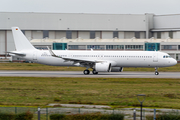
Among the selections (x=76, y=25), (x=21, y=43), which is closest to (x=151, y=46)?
(x=76, y=25)

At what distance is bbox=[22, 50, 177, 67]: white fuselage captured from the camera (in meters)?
47.2

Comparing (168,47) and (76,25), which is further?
(76,25)

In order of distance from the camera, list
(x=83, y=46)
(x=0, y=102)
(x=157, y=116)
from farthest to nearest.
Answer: (x=83, y=46)
(x=0, y=102)
(x=157, y=116)

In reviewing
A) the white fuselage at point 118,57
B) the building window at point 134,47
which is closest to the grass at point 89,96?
the white fuselage at point 118,57

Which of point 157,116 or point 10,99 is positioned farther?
point 10,99

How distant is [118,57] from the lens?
47.7 meters

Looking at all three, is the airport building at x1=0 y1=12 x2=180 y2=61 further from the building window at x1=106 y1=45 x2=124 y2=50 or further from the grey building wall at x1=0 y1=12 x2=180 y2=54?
the building window at x1=106 y1=45 x2=124 y2=50

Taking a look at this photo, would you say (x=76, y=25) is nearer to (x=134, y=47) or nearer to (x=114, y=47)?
(x=114, y=47)

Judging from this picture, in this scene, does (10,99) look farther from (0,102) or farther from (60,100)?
(60,100)

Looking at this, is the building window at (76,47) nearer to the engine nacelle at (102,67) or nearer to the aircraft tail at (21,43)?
the aircraft tail at (21,43)

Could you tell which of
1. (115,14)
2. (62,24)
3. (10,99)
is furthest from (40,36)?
(10,99)

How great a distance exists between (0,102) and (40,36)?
88.0 meters

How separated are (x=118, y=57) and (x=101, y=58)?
8.95ft

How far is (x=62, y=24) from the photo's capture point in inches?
4245
